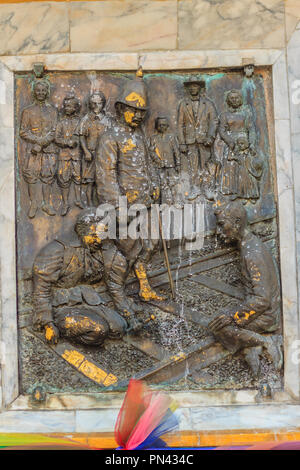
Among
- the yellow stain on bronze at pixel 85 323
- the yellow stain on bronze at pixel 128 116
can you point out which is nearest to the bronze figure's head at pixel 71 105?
the yellow stain on bronze at pixel 128 116

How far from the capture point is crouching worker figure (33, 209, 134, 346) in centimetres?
1043

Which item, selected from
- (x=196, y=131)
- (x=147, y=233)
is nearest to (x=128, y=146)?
(x=196, y=131)

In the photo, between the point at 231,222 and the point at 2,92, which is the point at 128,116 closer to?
the point at 2,92

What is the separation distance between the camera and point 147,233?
34.9 ft

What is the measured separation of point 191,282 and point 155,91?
5.49ft

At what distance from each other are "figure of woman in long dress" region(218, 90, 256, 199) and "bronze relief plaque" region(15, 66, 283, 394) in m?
0.01

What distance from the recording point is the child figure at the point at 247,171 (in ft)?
35.0

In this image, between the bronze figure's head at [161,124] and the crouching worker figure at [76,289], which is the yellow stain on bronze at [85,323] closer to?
the crouching worker figure at [76,289]

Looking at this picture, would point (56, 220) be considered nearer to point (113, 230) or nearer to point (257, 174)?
point (113, 230)

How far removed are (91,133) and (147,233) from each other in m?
0.99

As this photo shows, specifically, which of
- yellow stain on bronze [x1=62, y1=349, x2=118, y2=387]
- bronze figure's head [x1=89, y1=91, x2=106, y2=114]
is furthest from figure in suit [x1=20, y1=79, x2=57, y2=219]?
yellow stain on bronze [x1=62, y1=349, x2=118, y2=387]

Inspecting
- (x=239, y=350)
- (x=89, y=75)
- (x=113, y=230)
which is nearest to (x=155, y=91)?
(x=89, y=75)

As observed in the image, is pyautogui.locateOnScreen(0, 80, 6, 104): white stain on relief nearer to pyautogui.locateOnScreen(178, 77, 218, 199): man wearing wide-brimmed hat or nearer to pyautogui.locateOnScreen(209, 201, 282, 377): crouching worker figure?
pyautogui.locateOnScreen(178, 77, 218, 199): man wearing wide-brimmed hat

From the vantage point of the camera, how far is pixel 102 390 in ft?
34.4
